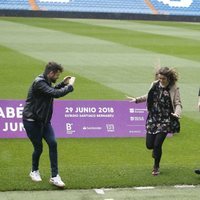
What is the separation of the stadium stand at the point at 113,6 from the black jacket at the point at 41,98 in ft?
137

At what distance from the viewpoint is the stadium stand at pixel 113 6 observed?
49.9 m

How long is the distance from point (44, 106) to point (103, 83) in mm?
9972

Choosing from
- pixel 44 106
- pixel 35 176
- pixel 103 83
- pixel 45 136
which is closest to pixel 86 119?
pixel 35 176

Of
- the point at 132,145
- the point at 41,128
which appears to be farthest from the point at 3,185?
the point at 132,145

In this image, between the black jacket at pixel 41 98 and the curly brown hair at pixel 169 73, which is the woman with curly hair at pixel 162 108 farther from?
the black jacket at pixel 41 98

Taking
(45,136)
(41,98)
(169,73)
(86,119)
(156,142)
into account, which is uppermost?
(169,73)

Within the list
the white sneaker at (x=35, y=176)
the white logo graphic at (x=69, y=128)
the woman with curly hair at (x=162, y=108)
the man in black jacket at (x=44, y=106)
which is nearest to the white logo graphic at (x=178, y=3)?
the white logo graphic at (x=69, y=128)

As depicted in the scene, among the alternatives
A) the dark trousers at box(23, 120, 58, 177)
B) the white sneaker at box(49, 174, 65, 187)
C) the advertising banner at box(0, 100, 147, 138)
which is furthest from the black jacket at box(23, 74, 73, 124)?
the advertising banner at box(0, 100, 147, 138)

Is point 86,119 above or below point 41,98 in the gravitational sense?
below

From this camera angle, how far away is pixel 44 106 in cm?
825

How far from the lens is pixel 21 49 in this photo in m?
25.7

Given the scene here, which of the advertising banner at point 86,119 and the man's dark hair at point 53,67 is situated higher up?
the man's dark hair at point 53,67

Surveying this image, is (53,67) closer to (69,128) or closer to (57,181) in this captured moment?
(57,181)

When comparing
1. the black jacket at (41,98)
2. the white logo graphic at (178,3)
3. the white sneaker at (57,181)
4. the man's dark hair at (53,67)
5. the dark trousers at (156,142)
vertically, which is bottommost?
the white logo graphic at (178,3)
